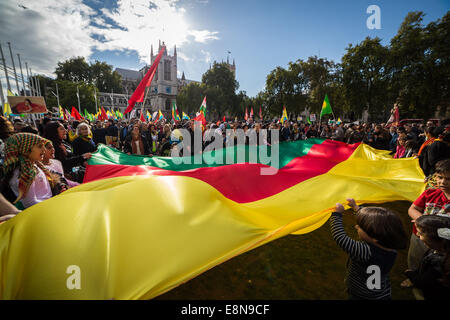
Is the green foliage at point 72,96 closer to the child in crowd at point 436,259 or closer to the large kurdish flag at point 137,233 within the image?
the large kurdish flag at point 137,233

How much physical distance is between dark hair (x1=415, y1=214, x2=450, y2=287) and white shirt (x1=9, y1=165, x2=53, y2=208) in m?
4.10

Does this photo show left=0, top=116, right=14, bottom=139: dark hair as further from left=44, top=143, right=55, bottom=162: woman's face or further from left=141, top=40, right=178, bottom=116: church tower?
left=141, top=40, right=178, bottom=116: church tower

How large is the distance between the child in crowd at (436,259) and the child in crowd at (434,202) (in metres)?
0.50

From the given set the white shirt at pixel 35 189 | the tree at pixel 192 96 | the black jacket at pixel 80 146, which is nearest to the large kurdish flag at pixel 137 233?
the white shirt at pixel 35 189

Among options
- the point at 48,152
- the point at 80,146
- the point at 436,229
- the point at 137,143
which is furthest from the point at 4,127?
the point at 436,229

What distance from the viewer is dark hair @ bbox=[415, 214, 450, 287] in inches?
66.5

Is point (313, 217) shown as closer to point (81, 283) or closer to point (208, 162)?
point (81, 283)

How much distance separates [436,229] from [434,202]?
738 millimetres

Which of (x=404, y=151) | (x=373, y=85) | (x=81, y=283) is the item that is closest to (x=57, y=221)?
(x=81, y=283)

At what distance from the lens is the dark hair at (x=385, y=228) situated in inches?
64.0

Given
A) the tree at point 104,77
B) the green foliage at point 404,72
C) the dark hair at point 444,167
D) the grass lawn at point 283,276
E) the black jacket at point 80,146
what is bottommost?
the grass lawn at point 283,276

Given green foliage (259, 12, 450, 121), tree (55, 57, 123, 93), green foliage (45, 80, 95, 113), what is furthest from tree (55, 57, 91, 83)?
green foliage (259, 12, 450, 121)
